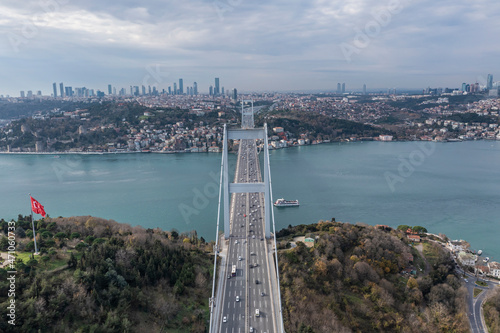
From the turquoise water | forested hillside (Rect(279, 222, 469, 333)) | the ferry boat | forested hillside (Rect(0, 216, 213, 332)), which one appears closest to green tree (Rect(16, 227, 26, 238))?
forested hillside (Rect(0, 216, 213, 332))

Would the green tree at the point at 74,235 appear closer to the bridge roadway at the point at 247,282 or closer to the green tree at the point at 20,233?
the green tree at the point at 20,233

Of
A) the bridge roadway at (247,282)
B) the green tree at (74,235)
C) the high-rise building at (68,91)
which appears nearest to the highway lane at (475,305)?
the bridge roadway at (247,282)

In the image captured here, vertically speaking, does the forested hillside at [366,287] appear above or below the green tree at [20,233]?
below

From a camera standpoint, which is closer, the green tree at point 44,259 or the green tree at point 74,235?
the green tree at point 44,259

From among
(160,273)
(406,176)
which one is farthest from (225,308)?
(406,176)

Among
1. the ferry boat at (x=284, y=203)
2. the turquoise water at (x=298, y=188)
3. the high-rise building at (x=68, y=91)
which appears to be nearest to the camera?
the turquoise water at (x=298, y=188)

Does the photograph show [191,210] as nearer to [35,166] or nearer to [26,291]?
[26,291]

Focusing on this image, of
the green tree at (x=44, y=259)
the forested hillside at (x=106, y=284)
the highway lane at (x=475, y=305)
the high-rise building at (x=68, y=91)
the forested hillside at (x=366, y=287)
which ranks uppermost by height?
the high-rise building at (x=68, y=91)
